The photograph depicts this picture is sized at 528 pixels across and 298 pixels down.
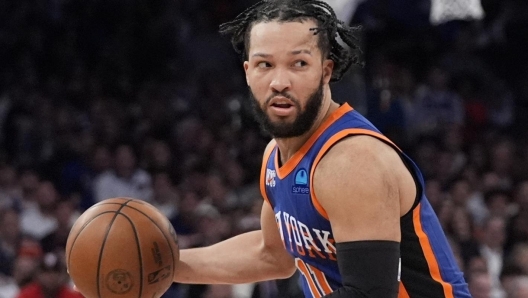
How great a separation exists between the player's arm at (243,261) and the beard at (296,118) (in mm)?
607

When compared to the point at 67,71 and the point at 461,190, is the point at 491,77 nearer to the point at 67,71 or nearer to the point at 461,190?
the point at 461,190

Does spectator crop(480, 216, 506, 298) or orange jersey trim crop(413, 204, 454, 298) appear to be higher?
orange jersey trim crop(413, 204, 454, 298)

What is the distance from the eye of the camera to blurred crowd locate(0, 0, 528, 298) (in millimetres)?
6746

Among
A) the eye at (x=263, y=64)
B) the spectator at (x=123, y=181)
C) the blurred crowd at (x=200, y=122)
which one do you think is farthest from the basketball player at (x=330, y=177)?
the spectator at (x=123, y=181)

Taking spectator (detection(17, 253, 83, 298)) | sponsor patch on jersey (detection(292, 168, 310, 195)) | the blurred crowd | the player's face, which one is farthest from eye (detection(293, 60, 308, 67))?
spectator (detection(17, 253, 83, 298))

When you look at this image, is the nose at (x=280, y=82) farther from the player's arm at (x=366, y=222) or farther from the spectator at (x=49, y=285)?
the spectator at (x=49, y=285)

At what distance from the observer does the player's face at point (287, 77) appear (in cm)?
269

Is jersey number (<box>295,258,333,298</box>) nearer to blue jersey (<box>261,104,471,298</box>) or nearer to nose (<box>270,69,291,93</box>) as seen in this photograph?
blue jersey (<box>261,104,471,298</box>)

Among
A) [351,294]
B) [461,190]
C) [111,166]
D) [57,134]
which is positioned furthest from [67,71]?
[351,294]

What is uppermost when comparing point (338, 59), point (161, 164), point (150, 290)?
point (338, 59)

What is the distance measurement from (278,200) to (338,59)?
19.0 inches

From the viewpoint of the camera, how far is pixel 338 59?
113 inches

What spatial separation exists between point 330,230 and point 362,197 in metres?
0.25

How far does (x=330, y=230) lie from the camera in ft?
8.78
